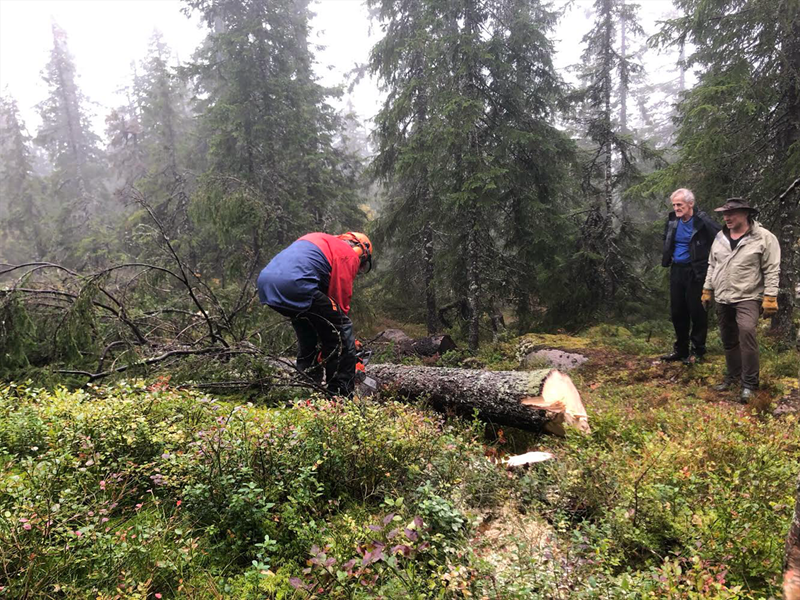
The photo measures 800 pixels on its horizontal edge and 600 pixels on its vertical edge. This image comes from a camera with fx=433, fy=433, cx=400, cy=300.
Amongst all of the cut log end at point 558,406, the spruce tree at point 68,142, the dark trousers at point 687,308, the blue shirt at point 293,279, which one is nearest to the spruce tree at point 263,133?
the blue shirt at point 293,279

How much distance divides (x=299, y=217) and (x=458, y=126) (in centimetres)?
451

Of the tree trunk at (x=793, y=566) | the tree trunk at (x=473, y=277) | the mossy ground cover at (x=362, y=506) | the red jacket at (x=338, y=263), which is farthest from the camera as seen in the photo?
the tree trunk at (x=473, y=277)

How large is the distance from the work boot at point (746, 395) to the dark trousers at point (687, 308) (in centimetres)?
150

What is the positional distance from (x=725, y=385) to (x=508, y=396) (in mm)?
3113

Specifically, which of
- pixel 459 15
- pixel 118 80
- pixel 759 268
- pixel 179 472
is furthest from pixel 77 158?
pixel 759 268

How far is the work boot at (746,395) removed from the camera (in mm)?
5031

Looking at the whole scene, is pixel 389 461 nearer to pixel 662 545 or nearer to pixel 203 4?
pixel 662 545

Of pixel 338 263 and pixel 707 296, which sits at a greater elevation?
pixel 338 263

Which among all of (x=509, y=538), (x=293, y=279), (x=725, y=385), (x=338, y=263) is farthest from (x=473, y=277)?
(x=509, y=538)

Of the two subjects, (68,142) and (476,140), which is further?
(68,142)

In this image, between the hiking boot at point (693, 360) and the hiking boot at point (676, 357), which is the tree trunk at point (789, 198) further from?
the hiking boot at point (676, 357)

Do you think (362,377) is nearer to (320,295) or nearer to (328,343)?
(328,343)

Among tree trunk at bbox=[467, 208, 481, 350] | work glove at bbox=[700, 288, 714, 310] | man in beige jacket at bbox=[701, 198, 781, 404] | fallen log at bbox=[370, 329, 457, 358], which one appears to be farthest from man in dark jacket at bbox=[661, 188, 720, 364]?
fallen log at bbox=[370, 329, 457, 358]

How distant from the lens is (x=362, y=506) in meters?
3.07
